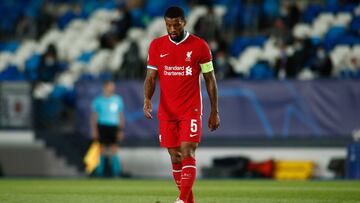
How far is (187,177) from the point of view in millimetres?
9875

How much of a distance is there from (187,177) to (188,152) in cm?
31

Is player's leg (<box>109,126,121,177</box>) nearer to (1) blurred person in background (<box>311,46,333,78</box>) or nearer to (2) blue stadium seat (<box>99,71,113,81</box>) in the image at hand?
(2) blue stadium seat (<box>99,71,113,81</box>)

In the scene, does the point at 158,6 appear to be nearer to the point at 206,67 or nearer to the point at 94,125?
the point at 94,125

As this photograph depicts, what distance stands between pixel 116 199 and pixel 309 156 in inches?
381

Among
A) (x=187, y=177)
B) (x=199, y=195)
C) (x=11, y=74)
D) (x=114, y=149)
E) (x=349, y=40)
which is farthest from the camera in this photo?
(x=11, y=74)

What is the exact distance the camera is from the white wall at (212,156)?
2094 cm

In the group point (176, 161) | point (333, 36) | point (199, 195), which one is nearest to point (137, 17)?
point (333, 36)

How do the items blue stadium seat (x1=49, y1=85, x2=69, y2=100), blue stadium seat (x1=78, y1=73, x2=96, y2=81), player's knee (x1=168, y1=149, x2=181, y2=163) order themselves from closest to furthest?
1. player's knee (x1=168, y1=149, x2=181, y2=163)
2. blue stadium seat (x1=49, y1=85, x2=69, y2=100)
3. blue stadium seat (x1=78, y1=73, x2=96, y2=81)

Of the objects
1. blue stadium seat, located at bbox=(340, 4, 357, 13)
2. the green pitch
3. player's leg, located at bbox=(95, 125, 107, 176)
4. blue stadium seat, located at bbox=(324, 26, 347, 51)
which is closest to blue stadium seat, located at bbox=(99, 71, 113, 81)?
player's leg, located at bbox=(95, 125, 107, 176)

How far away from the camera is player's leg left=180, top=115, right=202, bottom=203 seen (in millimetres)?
9867

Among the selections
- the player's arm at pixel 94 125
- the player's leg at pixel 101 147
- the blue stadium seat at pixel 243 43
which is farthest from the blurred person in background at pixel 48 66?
the blue stadium seat at pixel 243 43

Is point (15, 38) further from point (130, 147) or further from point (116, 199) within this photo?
point (116, 199)

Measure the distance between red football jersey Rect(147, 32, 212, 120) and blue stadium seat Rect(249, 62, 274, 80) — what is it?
11.8m

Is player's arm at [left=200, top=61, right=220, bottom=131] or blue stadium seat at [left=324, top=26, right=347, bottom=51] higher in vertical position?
blue stadium seat at [left=324, top=26, right=347, bottom=51]
